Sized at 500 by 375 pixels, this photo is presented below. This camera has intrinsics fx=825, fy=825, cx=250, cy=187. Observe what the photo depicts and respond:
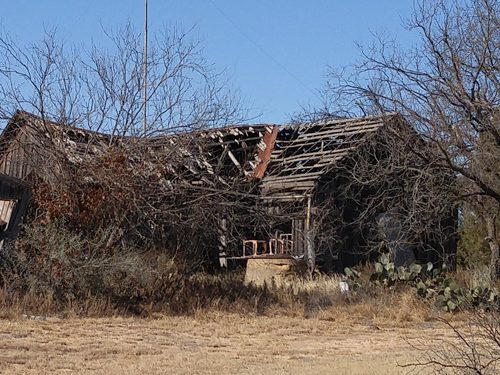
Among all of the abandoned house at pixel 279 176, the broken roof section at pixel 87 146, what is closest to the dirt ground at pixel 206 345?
the abandoned house at pixel 279 176

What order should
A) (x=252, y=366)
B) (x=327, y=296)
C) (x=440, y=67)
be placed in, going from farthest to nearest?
(x=327, y=296) < (x=440, y=67) < (x=252, y=366)

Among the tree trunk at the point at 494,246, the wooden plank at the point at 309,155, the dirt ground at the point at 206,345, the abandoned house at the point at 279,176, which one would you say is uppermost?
the wooden plank at the point at 309,155

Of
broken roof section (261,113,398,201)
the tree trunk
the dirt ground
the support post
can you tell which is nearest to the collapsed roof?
A: broken roof section (261,113,398,201)

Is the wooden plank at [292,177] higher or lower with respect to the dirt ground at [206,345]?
higher

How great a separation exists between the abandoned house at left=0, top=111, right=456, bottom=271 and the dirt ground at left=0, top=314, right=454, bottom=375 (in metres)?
3.79

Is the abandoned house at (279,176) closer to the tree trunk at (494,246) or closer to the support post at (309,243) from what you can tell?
the support post at (309,243)

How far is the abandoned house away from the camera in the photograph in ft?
60.0

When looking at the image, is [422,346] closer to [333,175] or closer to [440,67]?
[440,67]

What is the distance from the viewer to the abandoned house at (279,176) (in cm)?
1828

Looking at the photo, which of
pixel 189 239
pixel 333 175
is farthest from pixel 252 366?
pixel 333 175

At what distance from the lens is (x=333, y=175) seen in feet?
87.4

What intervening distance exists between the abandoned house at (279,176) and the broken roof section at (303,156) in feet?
0.12

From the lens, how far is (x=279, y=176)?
2711 cm

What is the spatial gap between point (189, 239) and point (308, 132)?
875cm
